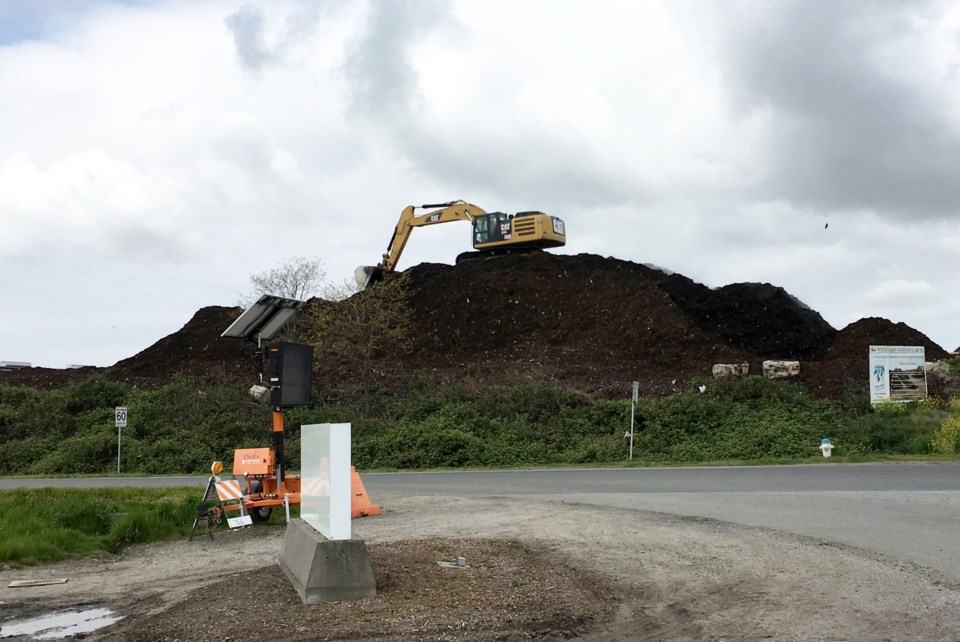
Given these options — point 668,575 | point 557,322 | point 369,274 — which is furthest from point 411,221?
point 668,575

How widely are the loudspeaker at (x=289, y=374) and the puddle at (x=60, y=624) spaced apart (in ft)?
15.5

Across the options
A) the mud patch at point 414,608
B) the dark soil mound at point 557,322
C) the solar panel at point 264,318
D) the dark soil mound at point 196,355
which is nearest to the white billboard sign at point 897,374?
the dark soil mound at point 557,322

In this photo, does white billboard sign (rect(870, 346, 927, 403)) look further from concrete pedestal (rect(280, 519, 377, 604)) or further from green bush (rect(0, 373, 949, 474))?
concrete pedestal (rect(280, 519, 377, 604))

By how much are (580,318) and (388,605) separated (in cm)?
3425

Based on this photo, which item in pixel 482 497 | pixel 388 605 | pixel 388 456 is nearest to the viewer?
pixel 388 605

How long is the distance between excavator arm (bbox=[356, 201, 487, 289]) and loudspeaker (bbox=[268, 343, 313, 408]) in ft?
106

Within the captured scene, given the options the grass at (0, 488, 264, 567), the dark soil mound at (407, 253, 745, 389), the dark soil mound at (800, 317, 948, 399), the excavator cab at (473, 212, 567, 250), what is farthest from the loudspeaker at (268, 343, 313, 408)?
the excavator cab at (473, 212, 567, 250)

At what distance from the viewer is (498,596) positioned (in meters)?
7.47

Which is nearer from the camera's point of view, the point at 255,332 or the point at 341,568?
the point at 341,568

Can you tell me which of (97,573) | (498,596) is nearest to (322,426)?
(498,596)

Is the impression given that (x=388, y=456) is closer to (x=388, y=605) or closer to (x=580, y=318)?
(x=580, y=318)

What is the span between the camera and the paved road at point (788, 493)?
11.1 metres

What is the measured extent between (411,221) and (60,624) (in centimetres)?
3880

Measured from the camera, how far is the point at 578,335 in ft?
130
